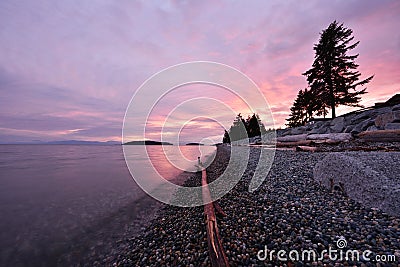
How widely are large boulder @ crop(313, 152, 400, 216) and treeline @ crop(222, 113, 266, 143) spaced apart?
139 feet

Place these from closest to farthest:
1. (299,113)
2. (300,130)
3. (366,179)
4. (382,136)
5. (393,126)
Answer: (366,179) < (382,136) < (393,126) < (300,130) < (299,113)

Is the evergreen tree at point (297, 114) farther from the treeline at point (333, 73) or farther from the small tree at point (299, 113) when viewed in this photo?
the treeline at point (333, 73)

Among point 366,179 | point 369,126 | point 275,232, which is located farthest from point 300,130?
point 275,232

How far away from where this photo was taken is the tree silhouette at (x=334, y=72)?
740 inches

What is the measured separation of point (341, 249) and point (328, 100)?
2270 centimetres

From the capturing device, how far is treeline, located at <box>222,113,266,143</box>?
47500 millimetres

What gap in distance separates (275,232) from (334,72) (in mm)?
24065

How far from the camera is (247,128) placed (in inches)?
2077

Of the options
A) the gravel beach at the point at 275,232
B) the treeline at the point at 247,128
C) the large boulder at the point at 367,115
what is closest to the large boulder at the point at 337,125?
the large boulder at the point at 367,115

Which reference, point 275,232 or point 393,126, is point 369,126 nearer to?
point 393,126

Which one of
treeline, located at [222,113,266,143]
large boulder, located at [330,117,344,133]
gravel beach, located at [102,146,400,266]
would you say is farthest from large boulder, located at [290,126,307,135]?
treeline, located at [222,113,266,143]

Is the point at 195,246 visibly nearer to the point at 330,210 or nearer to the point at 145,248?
the point at 145,248

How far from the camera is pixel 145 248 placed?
346 cm

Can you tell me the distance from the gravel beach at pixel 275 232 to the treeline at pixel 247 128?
43.0 meters
